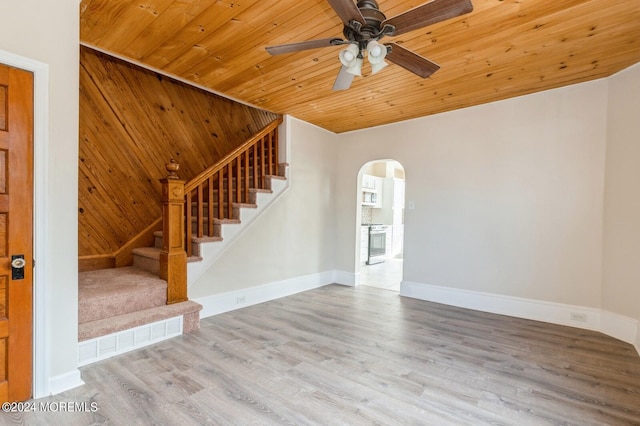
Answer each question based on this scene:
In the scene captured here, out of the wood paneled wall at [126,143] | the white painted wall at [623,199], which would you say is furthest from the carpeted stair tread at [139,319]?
the white painted wall at [623,199]

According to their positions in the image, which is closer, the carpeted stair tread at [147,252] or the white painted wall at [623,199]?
the white painted wall at [623,199]

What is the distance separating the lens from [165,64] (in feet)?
9.88

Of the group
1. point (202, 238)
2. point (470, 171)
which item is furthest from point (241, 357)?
point (470, 171)

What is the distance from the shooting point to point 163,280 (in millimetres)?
3121

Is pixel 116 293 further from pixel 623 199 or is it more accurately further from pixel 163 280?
pixel 623 199

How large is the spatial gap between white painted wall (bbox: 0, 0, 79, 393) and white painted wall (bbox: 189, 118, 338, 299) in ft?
4.51

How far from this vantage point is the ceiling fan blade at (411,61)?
2.12m

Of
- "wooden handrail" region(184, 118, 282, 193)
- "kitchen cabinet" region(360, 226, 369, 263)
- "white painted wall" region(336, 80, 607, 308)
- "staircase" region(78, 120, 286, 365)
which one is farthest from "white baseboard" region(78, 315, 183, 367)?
"kitchen cabinet" region(360, 226, 369, 263)

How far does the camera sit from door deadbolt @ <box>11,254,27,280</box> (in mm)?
1880

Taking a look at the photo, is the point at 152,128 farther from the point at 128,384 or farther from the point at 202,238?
the point at 128,384

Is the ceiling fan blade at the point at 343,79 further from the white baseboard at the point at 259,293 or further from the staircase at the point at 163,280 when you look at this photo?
the white baseboard at the point at 259,293

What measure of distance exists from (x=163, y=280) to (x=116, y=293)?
0.44m

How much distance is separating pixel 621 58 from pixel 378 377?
354 cm

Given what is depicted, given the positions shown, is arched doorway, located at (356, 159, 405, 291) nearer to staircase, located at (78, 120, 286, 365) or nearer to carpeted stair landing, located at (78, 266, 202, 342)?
staircase, located at (78, 120, 286, 365)
